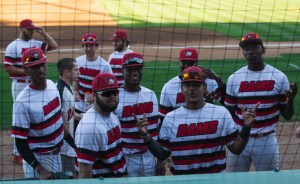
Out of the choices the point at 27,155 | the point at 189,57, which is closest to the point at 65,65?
the point at 189,57

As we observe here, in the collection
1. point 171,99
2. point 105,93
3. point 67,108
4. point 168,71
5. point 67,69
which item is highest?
point 105,93

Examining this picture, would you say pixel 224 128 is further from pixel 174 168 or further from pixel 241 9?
pixel 241 9

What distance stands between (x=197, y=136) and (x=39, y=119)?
1602mm

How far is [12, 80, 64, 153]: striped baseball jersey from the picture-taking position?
5.26 metres

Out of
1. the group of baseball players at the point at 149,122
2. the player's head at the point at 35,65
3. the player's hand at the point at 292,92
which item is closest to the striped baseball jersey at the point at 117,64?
the group of baseball players at the point at 149,122

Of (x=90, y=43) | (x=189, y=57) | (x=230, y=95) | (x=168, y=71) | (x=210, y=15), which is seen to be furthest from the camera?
(x=210, y=15)

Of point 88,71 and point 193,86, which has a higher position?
point 193,86

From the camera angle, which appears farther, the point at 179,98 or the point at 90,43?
the point at 90,43

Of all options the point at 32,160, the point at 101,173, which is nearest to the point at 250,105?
the point at 101,173

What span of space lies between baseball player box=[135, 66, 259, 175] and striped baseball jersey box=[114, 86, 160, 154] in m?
0.82

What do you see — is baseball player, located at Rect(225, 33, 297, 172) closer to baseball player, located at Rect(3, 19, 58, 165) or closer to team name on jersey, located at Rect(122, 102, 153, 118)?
team name on jersey, located at Rect(122, 102, 153, 118)

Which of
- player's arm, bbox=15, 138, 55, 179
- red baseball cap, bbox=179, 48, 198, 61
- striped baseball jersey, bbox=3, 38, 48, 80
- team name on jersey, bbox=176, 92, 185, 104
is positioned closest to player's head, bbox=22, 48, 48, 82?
player's arm, bbox=15, 138, 55, 179

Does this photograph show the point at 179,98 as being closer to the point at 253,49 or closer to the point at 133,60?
the point at 133,60

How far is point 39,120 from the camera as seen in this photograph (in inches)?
212
